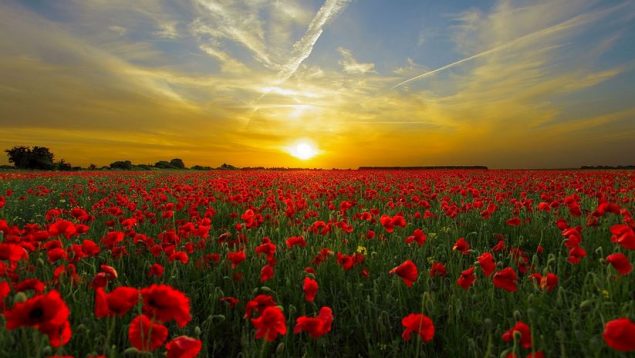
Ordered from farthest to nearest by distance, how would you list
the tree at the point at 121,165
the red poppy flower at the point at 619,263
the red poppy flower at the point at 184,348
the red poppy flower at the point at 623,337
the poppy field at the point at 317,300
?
the tree at the point at 121,165 → the red poppy flower at the point at 619,263 → the poppy field at the point at 317,300 → the red poppy flower at the point at 184,348 → the red poppy flower at the point at 623,337

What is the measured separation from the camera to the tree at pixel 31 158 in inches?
1909

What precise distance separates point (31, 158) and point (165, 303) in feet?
189

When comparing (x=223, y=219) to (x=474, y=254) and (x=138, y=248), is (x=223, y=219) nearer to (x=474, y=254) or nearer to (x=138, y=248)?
(x=138, y=248)

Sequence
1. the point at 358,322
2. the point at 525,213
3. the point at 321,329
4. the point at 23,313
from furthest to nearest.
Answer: the point at 525,213 < the point at 358,322 < the point at 321,329 < the point at 23,313

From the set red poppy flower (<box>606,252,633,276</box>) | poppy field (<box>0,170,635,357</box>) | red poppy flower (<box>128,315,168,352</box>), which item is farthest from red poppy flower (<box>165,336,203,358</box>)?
red poppy flower (<box>606,252,633,276</box>)

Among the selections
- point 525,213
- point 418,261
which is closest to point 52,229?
point 418,261

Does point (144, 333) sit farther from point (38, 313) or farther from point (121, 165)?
point (121, 165)

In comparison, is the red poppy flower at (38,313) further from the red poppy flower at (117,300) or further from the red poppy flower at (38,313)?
the red poppy flower at (117,300)

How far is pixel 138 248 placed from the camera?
16.7 ft

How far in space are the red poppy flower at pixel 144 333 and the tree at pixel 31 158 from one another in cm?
5467

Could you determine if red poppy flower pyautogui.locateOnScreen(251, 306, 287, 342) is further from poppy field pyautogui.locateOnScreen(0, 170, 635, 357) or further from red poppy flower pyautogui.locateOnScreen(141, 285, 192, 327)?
red poppy flower pyautogui.locateOnScreen(141, 285, 192, 327)

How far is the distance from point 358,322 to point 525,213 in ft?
18.3

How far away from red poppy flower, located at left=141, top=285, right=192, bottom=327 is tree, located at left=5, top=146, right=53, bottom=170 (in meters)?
54.8

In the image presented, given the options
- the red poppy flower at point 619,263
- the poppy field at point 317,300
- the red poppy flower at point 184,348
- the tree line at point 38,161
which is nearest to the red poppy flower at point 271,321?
the poppy field at point 317,300
